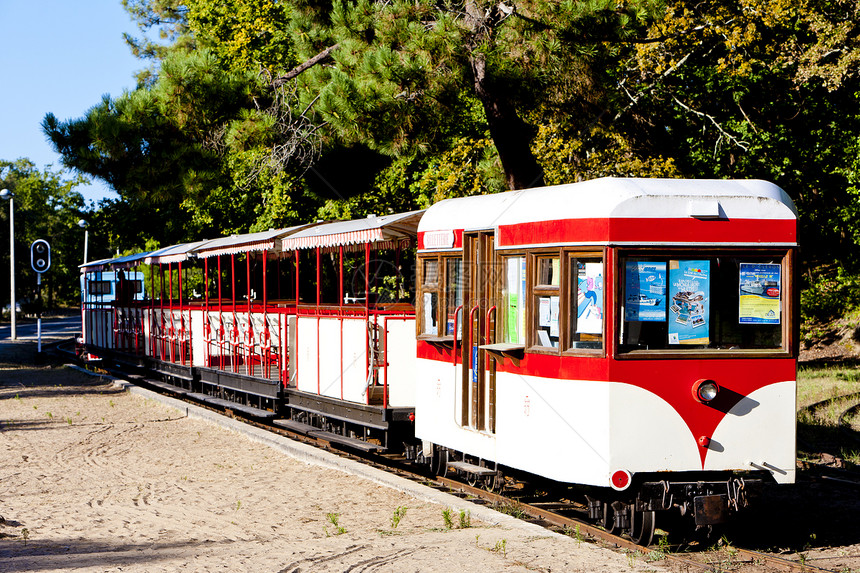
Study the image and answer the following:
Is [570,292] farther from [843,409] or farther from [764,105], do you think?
[764,105]

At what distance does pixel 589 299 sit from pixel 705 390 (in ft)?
3.91

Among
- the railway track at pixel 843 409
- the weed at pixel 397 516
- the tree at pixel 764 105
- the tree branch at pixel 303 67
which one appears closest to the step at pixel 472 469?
the weed at pixel 397 516

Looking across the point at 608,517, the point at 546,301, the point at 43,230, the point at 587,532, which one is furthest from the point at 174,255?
the point at 43,230

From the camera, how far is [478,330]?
33.6 ft

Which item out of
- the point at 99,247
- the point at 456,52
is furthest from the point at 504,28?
the point at 99,247

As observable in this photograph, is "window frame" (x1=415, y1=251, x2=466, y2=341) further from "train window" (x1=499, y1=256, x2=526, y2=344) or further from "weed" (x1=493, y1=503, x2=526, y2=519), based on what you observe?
"weed" (x1=493, y1=503, x2=526, y2=519)

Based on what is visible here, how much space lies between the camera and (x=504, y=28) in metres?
14.4

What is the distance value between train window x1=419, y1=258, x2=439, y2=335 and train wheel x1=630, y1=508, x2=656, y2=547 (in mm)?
3484

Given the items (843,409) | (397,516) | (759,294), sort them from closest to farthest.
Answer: (759,294) < (397,516) < (843,409)

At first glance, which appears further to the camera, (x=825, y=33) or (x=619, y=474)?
(x=825, y=33)

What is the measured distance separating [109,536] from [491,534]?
3.30 m

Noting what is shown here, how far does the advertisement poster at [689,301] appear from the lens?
8.42 metres

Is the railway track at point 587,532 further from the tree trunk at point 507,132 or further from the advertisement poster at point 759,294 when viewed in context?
the tree trunk at point 507,132

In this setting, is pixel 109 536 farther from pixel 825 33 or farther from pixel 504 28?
pixel 825 33
